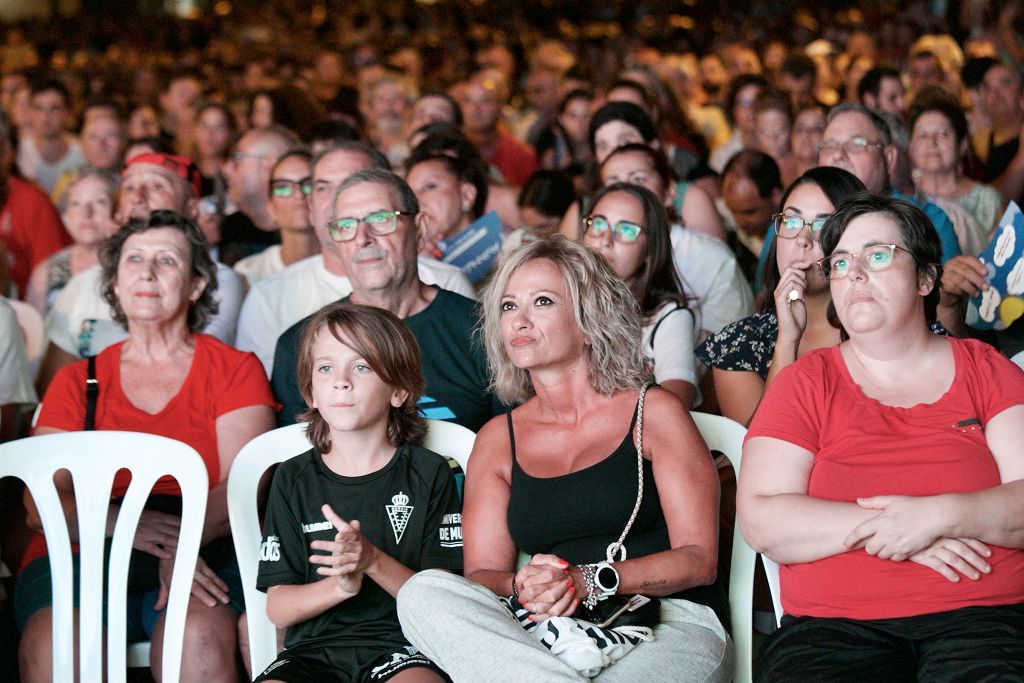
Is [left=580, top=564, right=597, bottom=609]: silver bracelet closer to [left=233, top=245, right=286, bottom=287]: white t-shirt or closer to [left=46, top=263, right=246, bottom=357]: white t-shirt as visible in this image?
[left=46, top=263, right=246, bottom=357]: white t-shirt

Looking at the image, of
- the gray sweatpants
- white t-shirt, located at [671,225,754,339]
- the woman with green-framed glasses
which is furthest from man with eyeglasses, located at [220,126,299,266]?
the gray sweatpants

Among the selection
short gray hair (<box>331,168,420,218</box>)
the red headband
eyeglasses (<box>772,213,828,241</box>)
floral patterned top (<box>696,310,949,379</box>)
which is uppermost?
the red headband

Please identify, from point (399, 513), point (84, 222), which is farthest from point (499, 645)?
point (84, 222)

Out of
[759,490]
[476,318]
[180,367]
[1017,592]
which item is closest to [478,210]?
[476,318]

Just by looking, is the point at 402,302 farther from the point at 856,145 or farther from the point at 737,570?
the point at 856,145

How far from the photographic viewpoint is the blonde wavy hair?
274cm

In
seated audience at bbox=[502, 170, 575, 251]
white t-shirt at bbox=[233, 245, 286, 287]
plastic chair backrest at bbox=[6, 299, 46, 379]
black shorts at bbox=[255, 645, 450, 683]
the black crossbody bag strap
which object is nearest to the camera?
black shorts at bbox=[255, 645, 450, 683]

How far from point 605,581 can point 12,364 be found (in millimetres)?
2091

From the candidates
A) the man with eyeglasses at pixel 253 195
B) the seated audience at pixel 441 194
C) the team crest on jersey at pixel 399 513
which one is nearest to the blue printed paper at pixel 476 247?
the seated audience at pixel 441 194

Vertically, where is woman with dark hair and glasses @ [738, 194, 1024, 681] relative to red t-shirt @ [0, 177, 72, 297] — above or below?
below

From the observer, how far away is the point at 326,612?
265 centimetres

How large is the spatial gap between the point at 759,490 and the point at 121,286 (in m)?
1.85

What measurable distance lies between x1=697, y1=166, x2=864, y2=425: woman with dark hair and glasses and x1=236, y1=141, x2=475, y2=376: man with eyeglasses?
1021 millimetres

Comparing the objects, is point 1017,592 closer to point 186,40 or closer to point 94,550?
point 94,550
